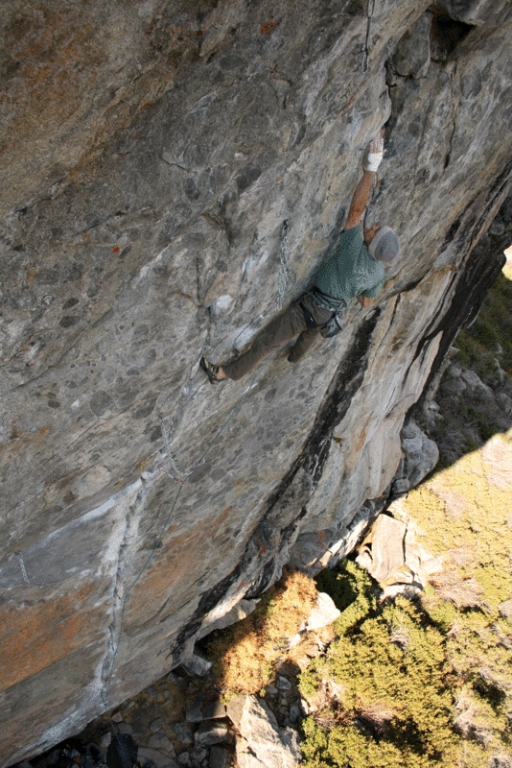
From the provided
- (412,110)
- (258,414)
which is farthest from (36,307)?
(412,110)

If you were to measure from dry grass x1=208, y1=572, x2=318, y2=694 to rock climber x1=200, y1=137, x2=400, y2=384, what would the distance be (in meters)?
6.13

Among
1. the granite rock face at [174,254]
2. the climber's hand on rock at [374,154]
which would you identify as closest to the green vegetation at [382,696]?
the granite rock face at [174,254]

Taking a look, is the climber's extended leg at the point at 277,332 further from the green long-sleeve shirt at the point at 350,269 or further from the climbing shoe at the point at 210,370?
the green long-sleeve shirt at the point at 350,269

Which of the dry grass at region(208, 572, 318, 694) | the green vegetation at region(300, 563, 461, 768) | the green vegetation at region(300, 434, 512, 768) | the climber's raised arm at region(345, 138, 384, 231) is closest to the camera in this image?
the climber's raised arm at region(345, 138, 384, 231)

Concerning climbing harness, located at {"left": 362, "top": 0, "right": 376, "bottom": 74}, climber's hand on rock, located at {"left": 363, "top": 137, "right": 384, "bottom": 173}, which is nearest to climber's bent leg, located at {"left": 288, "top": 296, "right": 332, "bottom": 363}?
climber's hand on rock, located at {"left": 363, "top": 137, "right": 384, "bottom": 173}

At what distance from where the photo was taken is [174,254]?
3463 millimetres

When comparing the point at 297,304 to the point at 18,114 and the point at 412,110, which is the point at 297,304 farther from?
the point at 18,114

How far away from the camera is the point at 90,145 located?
9.07ft

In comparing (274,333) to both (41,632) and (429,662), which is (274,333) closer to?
(41,632)

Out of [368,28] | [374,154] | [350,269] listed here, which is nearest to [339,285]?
[350,269]

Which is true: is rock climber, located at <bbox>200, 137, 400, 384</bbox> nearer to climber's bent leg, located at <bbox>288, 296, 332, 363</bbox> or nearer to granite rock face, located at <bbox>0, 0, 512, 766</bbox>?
climber's bent leg, located at <bbox>288, 296, 332, 363</bbox>

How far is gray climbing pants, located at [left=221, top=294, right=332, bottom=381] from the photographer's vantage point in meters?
4.48

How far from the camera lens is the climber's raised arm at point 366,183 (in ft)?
13.3

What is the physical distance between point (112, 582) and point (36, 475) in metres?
2.11
